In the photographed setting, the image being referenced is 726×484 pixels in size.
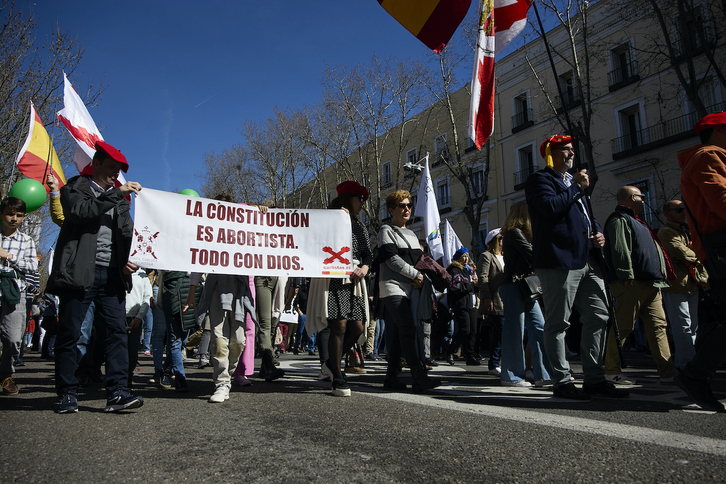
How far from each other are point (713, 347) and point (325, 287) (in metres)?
3.04

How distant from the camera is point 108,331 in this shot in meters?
3.87

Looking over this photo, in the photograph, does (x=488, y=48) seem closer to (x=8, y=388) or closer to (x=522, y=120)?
(x=8, y=388)

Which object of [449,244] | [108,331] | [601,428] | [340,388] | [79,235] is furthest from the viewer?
[449,244]

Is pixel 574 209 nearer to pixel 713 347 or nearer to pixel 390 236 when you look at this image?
pixel 713 347

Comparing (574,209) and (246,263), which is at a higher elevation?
(574,209)

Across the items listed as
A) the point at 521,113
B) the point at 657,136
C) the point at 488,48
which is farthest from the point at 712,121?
the point at 521,113

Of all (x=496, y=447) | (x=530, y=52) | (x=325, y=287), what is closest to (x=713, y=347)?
(x=496, y=447)

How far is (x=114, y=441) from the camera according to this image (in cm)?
276

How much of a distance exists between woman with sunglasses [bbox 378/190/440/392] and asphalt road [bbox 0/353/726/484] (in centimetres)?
48

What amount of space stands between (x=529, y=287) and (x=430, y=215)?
7.71m

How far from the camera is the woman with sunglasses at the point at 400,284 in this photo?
15.6 feet

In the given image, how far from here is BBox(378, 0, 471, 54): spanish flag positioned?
5.07 m

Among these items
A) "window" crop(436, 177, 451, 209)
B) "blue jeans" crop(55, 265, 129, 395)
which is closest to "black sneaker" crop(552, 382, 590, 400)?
"blue jeans" crop(55, 265, 129, 395)

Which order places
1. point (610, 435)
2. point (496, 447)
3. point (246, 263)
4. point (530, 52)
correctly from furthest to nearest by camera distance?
1. point (530, 52)
2. point (246, 263)
3. point (610, 435)
4. point (496, 447)
